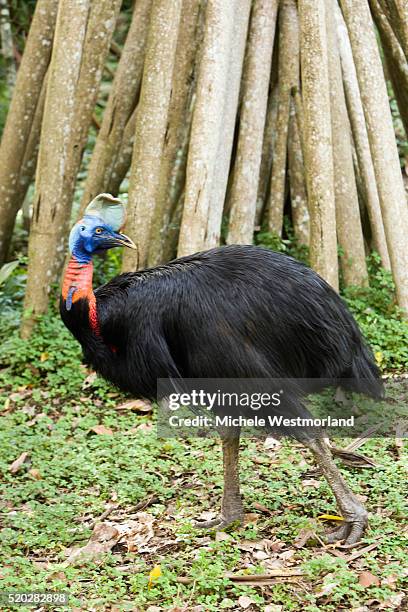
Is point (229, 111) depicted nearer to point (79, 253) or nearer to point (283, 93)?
point (283, 93)

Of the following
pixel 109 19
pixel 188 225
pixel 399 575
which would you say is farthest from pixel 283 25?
pixel 399 575

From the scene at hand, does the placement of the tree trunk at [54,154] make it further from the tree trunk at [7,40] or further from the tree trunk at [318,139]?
the tree trunk at [7,40]

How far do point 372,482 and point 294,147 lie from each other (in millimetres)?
3431

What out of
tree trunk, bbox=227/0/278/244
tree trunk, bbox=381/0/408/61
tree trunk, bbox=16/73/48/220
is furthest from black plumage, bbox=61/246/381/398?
tree trunk, bbox=16/73/48/220

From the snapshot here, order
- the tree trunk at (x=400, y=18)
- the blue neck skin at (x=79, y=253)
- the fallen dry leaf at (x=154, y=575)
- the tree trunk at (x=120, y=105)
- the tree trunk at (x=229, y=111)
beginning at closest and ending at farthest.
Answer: the fallen dry leaf at (x=154, y=575), the blue neck skin at (x=79, y=253), the tree trunk at (x=400, y=18), the tree trunk at (x=229, y=111), the tree trunk at (x=120, y=105)

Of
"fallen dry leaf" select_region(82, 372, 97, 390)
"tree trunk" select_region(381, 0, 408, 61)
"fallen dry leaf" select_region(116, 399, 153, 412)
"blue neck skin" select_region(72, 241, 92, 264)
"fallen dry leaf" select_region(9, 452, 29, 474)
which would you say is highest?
"tree trunk" select_region(381, 0, 408, 61)

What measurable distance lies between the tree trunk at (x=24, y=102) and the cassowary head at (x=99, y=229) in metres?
3.21

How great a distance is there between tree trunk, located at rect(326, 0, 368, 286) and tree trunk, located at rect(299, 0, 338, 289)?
525 mm

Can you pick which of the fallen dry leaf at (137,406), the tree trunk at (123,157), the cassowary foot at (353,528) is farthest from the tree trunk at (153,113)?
the cassowary foot at (353,528)

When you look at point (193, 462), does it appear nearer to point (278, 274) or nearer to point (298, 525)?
point (298, 525)

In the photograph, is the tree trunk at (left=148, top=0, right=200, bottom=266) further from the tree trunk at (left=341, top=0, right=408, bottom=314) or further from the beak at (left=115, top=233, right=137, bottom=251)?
the beak at (left=115, top=233, right=137, bottom=251)

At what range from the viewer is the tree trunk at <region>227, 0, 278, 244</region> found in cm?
711

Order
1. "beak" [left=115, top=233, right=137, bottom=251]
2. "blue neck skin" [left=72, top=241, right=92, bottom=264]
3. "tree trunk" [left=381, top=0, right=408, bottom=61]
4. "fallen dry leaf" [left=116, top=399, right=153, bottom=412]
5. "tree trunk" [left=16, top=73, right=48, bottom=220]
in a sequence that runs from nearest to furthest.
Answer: "blue neck skin" [left=72, top=241, right=92, bottom=264]
"beak" [left=115, top=233, right=137, bottom=251]
"tree trunk" [left=381, top=0, right=408, bottom=61]
"fallen dry leaf" [left=116, top=399, right=153, bottom=412]
"tree trunk" [left=16, top=73, right=48, bottom=220]

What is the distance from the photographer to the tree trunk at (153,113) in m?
6.58
